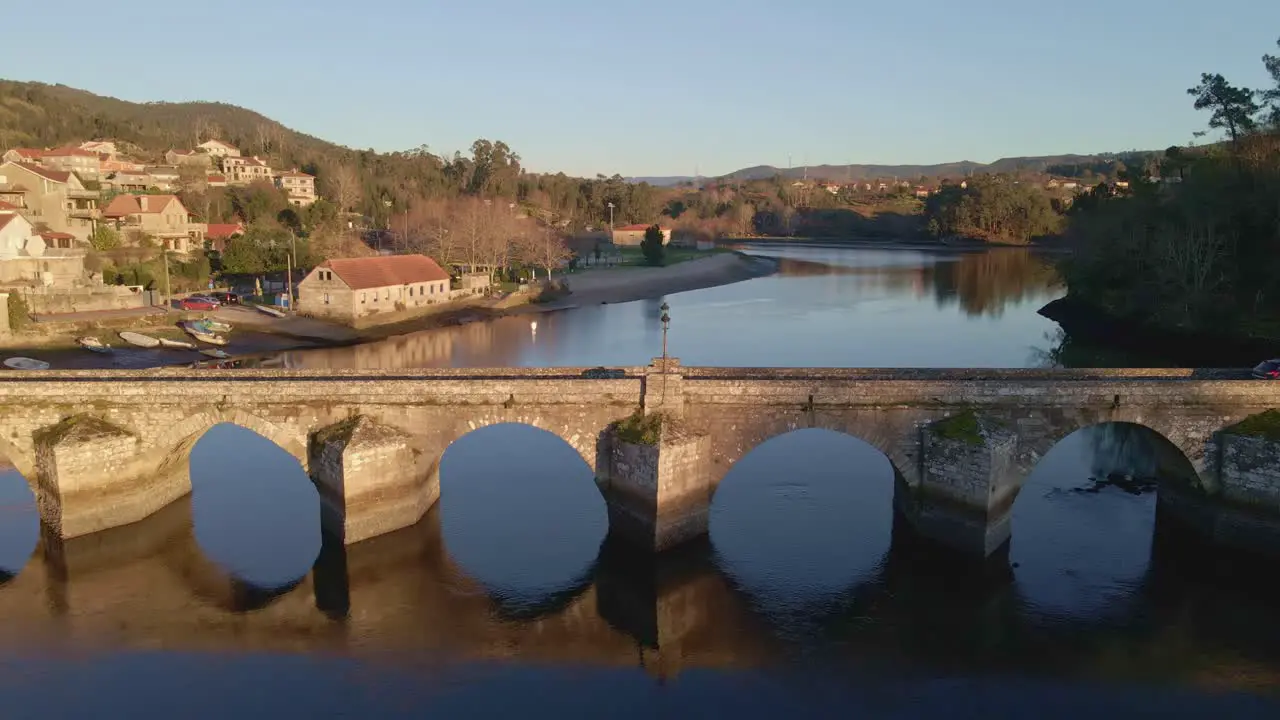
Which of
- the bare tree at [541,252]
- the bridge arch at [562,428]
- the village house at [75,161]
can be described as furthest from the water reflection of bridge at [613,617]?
the village house at [75,161]

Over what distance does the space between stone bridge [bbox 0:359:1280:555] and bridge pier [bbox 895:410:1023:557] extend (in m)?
0.06

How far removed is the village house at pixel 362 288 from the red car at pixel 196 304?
5744 millimetres

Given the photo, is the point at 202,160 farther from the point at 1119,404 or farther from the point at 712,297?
the point at 1119,404

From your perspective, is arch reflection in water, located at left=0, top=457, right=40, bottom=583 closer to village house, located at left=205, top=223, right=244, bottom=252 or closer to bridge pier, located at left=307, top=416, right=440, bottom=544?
bridge pier, located at left=307, top=416, right=440, bottom=544

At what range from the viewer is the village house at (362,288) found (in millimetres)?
60625

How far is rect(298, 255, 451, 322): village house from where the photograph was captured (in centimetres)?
6062

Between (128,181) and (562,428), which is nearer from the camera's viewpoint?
(562,428)

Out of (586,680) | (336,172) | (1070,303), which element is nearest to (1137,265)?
(1070,303)

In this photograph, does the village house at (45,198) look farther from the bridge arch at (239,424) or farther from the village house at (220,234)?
the bridge arch at (239,424)

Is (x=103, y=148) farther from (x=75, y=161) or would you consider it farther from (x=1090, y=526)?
(x=1090, y=526)

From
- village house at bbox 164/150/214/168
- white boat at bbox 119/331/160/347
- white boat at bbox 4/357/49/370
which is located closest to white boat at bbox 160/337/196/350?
white boat at bbox 119/331/160/347

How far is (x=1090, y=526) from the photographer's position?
26234 millimetres

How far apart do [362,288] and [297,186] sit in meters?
59.5

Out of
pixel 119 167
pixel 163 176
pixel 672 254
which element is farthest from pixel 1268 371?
pixel 119 167
